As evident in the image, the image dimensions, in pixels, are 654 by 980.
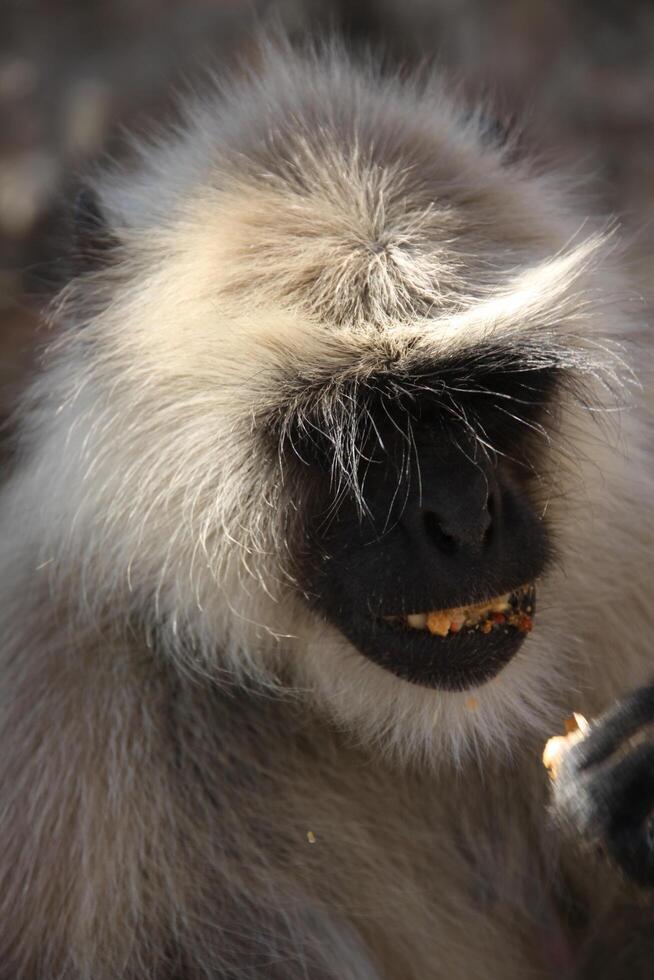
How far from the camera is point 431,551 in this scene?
7.00 feet

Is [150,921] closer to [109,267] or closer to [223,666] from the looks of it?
[223,666]

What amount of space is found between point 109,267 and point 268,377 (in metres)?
0.51

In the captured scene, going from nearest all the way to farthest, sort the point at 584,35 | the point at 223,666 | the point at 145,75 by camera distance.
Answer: the point at 223,666 < the point at 145,75 < the point at 584,35

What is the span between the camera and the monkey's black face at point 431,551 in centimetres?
214

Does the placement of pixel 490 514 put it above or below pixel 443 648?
above

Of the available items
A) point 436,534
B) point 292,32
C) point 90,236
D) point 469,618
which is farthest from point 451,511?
point 292,32

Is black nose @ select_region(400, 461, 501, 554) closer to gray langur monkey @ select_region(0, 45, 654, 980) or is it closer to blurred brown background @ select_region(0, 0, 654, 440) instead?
gray langur monkey @ select_region(0, 45, 654, 980)

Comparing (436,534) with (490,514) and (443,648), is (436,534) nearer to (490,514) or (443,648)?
(490,514)

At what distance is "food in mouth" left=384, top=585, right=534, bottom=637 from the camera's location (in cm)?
223

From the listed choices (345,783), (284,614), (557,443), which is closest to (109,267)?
(284,614)

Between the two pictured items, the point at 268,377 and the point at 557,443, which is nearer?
the point at 268,377

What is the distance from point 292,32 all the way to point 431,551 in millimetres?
2990

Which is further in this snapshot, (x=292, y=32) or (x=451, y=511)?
(x=292, y=32)

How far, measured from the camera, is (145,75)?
5207mm
